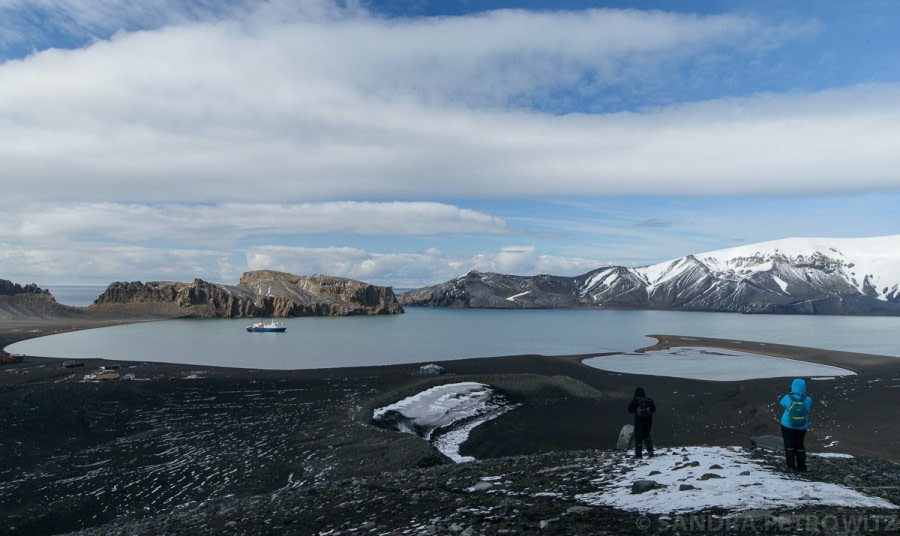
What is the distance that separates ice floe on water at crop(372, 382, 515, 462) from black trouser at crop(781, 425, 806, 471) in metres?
12.6

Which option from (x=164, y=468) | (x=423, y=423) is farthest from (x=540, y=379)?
(x=164, y=468)

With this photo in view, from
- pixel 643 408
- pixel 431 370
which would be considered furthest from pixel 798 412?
pixel 431 370

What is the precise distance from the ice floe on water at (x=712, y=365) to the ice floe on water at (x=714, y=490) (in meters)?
34.3

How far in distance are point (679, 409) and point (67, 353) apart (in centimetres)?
5809

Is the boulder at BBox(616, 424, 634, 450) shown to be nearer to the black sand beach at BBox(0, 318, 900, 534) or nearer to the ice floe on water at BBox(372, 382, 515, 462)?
the black sand beach at BBox(0, 318, 900, 534)

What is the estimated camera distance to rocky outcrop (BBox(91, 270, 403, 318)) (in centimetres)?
14962

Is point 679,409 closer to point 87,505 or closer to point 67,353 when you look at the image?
point 87,505

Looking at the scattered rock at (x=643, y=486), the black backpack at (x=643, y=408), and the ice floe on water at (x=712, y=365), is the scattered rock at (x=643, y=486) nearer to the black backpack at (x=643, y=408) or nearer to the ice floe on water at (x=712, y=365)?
the black backpack at (x=643, y=408)

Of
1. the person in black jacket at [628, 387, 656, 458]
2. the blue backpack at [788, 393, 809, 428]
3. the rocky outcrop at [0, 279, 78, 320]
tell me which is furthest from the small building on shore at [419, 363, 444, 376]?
the rocky outcrop at [0, 279, 78, 320]

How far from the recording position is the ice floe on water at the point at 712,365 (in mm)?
45500

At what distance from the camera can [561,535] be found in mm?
7918

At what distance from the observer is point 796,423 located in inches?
435

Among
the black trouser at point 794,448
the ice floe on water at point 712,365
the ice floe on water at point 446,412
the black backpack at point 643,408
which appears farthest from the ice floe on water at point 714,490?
the ice floe on water at point 712,365

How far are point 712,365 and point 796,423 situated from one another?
44639 millimetres
